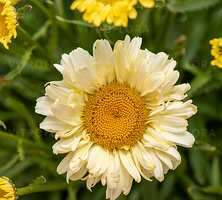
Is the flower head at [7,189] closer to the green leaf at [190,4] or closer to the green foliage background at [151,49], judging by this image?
the green foliage background at [151,49]

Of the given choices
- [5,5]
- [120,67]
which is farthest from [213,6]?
Answer: [5,5]

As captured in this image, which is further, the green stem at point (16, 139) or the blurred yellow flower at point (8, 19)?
the green stem at point (16, 139)

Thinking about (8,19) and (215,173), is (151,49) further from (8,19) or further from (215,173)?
(8,19)

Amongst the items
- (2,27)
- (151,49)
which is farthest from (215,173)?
(2,27)

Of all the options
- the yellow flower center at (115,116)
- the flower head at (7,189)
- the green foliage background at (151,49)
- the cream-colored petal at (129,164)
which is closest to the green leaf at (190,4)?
the green foliage background at (151,49)

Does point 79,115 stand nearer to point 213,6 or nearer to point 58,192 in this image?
point 58,192

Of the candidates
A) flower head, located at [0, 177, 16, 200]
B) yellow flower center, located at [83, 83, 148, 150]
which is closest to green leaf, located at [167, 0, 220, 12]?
yellow flower center, located at [83, 83, 148, 150]
